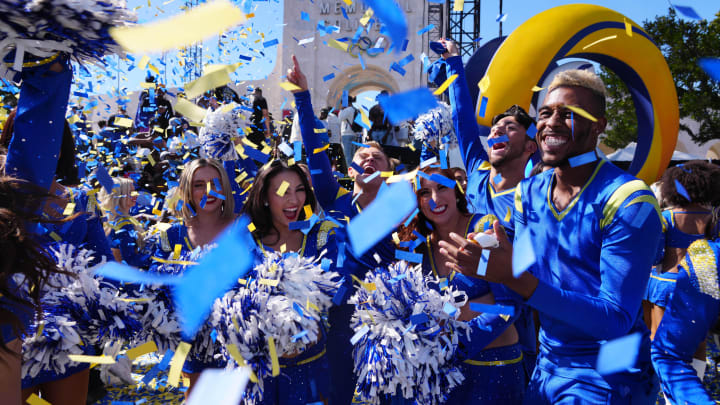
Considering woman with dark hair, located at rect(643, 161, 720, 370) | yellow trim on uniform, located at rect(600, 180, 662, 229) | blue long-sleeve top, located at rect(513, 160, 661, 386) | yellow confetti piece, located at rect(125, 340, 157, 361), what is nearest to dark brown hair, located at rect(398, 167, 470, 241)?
blue long-sleeve top, located at rect(513, 160, 661, 386)

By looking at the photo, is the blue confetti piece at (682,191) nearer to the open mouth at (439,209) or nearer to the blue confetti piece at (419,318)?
the open mouth at (439,209)

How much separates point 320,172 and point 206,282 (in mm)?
1034

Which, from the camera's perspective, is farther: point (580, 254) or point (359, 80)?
point (359, 80)

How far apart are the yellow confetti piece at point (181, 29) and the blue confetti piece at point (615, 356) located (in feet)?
6.09

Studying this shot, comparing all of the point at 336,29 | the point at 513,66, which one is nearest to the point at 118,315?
the point at 336,29

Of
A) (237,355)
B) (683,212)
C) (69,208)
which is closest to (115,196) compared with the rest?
(69,208)

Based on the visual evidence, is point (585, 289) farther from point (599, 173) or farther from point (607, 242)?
point (599, 173)

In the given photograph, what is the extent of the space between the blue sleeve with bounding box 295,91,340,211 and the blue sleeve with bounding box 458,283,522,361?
1.28 meters

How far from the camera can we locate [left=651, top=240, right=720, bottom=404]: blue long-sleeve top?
2.99m

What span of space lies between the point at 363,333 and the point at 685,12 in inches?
75.9

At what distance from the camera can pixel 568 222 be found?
1.71m

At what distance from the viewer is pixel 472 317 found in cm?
218

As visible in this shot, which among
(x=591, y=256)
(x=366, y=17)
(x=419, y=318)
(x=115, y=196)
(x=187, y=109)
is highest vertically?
(x=366, y=17)

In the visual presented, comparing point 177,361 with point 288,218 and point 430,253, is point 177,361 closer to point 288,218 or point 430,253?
point 288,218
